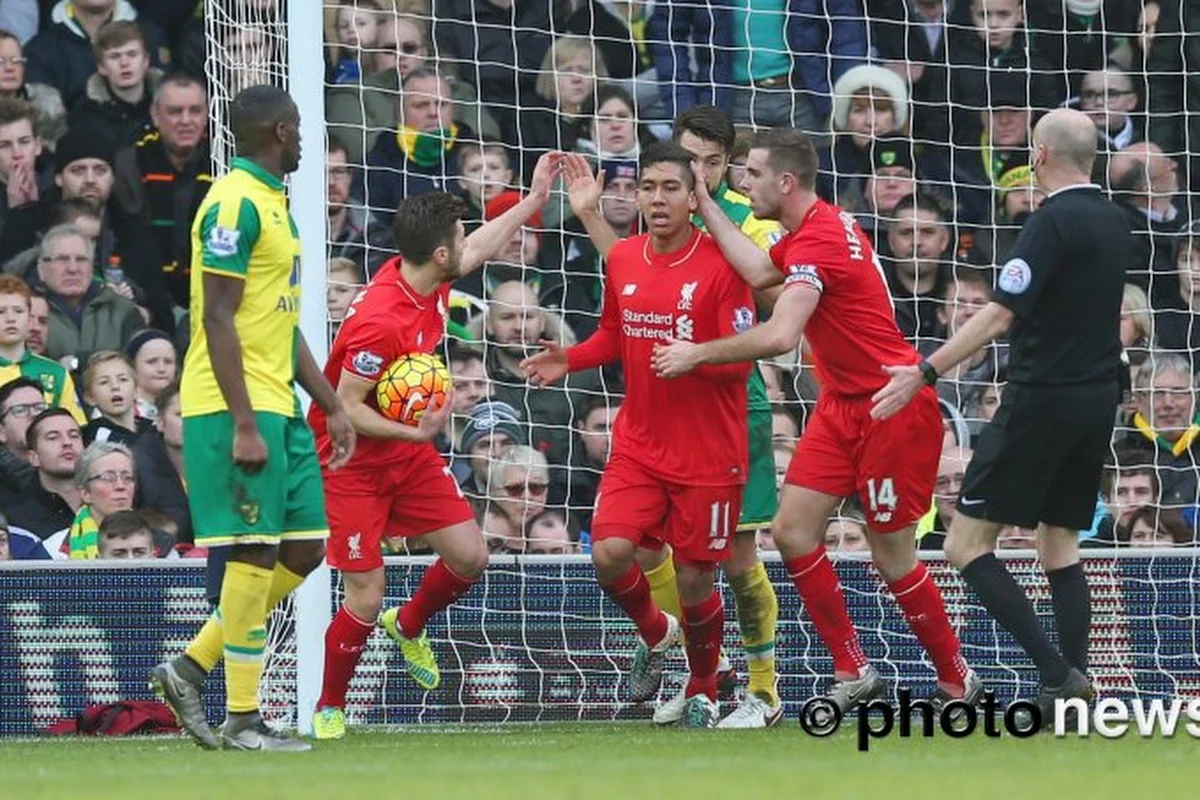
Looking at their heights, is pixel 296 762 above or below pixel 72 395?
below

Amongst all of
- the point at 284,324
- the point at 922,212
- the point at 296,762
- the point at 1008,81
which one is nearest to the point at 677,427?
the point at 284,324

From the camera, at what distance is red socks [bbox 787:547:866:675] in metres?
9.04

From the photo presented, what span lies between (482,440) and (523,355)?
675 mm

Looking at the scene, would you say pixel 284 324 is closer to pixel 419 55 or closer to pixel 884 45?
pixel 419 55

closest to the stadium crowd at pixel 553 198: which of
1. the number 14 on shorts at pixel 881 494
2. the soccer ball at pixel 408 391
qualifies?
the soccer ball at pixel 408 391

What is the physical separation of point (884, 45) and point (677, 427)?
3.92m

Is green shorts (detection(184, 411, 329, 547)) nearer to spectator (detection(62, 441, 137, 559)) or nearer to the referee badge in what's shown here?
the referee badge

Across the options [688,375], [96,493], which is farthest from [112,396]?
[688,375]

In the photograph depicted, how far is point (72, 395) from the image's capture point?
1147 cm

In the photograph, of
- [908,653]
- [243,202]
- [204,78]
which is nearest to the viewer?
[243,202]

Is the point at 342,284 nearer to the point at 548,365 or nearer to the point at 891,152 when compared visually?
the point at 548,365

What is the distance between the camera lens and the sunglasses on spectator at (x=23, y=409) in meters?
11.3

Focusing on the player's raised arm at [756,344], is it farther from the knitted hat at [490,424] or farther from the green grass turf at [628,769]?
the knitted hat at [490,424]

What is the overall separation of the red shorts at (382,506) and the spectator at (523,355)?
2153 millimetres
